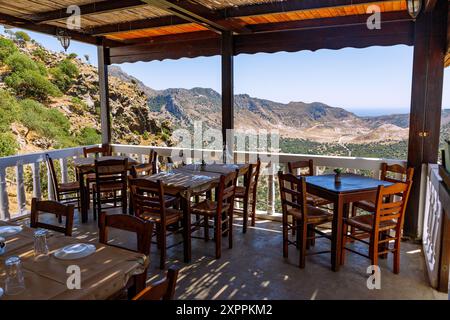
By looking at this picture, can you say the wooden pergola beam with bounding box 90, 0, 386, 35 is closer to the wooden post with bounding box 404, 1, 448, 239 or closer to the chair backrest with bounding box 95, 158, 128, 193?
the wooden post with bounding box 404, 1, 448, 239

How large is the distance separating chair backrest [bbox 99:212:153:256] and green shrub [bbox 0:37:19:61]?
13964 millimetres

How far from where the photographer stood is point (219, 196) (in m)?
3.53

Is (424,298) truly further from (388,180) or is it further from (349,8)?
(349,8)

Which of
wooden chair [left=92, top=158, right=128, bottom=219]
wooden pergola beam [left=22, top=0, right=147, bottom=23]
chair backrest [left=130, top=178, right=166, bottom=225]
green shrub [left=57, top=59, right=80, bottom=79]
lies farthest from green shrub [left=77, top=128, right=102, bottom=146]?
chair backrest [left=130, top=178, right=166, bottom=225]

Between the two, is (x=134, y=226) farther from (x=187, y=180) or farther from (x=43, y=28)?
(x=43, y=28)

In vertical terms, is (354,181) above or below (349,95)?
below

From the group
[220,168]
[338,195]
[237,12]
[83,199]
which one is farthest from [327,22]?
[83,199]

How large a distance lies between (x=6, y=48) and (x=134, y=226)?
14.3 meters

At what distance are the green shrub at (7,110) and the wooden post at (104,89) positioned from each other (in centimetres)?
790

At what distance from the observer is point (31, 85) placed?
13961mm

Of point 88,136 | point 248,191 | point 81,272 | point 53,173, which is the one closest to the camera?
point 81,272

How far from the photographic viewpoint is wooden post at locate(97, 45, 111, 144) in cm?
611

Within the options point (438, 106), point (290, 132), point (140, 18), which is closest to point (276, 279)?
point (438, 106)
